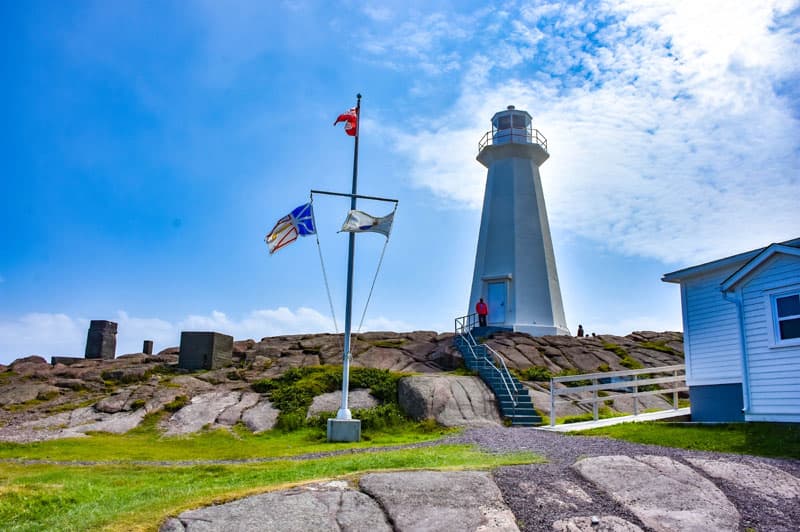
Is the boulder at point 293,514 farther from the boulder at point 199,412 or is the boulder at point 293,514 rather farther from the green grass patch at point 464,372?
the green grass patch at point 464,372

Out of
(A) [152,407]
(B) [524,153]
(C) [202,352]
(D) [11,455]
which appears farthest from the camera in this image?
(B) [524,153]

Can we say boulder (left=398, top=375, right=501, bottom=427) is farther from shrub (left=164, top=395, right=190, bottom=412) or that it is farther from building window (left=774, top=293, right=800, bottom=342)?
building window (left=774, top=293, right=800, bottom=342)

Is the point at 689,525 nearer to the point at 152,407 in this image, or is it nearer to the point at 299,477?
the point at 299,477

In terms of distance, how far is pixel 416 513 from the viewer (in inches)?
262

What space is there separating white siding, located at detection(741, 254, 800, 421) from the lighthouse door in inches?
641

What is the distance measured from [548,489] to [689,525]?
1.51 metres

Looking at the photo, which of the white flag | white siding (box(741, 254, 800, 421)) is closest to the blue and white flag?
the white flag

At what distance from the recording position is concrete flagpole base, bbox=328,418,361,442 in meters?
15.4

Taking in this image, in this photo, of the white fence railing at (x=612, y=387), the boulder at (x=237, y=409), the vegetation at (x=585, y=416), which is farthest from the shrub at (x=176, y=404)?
the white fence railing at (x=612, y=387)

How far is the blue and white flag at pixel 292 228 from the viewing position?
57.0ft

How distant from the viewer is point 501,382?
19.7 meters

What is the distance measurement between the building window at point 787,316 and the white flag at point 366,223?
30.9 feet

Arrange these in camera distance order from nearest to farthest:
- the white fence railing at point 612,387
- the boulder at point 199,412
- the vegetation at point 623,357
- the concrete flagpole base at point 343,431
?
the concrete flagpole base at point 343,431, the white fence railing at point 612,387, the boulder at point 199,412, the vegetation at point 623,357

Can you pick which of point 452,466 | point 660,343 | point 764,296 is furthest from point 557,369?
point 452,466
